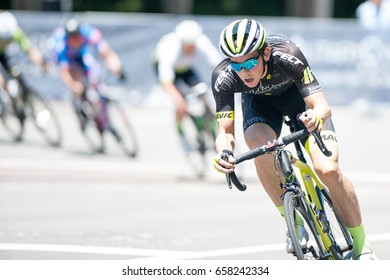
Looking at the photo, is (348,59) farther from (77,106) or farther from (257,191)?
(257,191)

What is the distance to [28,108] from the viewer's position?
51.9 feet

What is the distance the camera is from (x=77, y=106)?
15.0 m

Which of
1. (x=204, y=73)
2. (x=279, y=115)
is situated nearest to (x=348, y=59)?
(x=204, y=73)

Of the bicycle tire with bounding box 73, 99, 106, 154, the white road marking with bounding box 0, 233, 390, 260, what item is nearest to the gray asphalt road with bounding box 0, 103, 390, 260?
the white road marking with bounding box 0, 233, 390, 260

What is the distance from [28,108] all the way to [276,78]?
9.55 meters

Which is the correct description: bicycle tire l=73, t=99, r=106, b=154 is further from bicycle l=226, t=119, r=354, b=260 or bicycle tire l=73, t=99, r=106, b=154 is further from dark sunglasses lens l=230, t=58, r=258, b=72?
dark sunglasses lens l=230, t=58, r=258, b=72

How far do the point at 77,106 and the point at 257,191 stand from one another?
4.34 meters

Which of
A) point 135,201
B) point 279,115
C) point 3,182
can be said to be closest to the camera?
point 279,115

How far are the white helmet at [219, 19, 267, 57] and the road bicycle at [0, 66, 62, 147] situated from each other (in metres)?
9.17

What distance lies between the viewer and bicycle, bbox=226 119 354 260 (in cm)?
638

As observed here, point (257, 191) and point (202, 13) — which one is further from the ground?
point (202, 13)

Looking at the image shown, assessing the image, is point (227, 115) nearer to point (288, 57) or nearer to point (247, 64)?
point (247, 64)

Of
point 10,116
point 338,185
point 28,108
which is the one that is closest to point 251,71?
point 338,185
